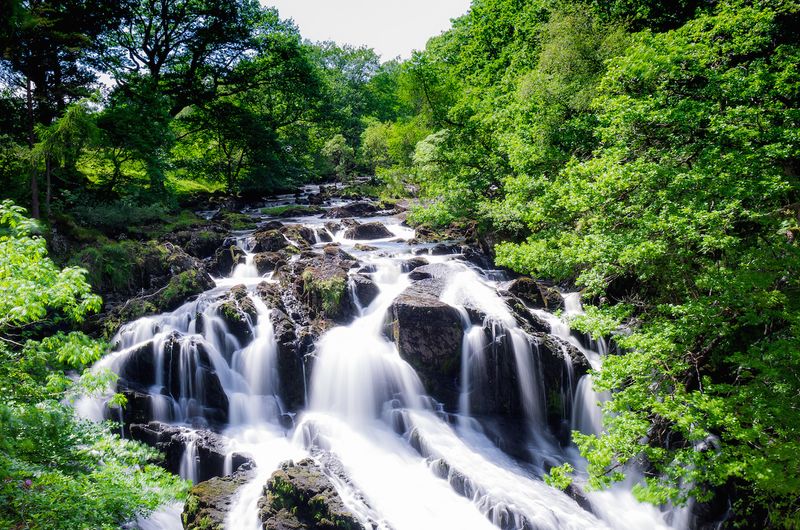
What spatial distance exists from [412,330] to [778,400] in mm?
8130

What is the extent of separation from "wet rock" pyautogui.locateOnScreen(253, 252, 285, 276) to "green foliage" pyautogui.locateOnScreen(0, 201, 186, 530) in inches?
412

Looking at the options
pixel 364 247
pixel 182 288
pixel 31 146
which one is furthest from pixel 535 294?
pixel 31 146

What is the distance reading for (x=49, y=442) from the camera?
197 inches

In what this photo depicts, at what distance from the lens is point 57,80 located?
16141mm

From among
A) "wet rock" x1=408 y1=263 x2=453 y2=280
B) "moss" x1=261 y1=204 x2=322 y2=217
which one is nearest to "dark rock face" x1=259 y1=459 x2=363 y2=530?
"wet rock" x1=408 y1=263 x2=453 y2=280

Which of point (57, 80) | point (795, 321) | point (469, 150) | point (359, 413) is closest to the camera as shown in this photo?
point (795, 321)

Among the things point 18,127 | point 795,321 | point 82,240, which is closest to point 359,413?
point 795,321

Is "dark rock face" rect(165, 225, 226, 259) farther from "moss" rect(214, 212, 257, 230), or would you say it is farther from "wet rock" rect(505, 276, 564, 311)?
"wet rock" rect(505, 276, 564, 311)

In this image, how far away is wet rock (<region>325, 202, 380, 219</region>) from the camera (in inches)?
1066

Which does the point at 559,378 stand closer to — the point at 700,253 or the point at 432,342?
the point at 432,342

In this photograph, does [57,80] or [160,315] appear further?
[57,80]

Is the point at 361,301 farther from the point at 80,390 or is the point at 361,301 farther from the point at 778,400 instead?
the point at 778,400

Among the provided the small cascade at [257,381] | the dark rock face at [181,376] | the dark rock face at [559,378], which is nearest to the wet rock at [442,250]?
the dark rock face at [559,378]

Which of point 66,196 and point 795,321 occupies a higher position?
point 66,196
